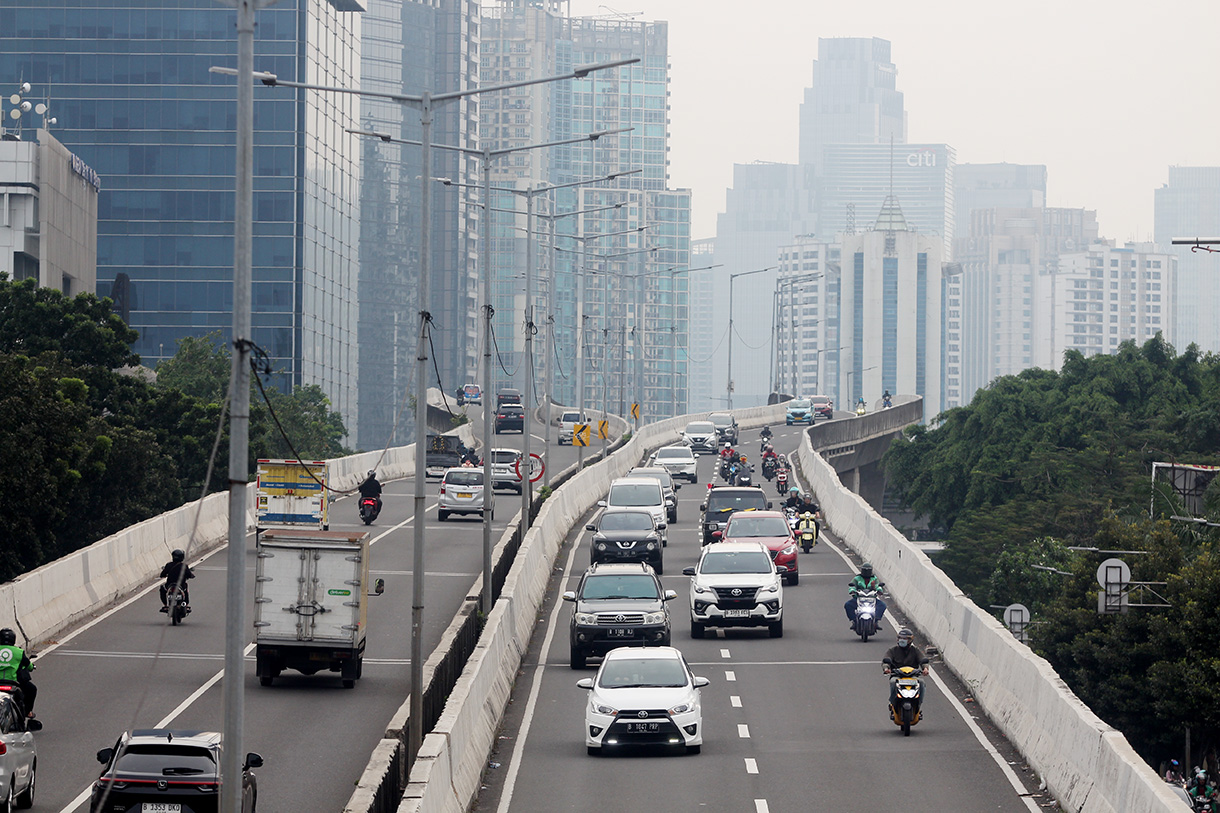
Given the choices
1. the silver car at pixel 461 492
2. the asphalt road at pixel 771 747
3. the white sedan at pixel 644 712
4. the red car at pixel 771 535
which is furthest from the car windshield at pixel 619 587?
the silver car at pixel 461 492

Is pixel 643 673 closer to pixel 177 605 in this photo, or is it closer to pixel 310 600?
pixel 310 600

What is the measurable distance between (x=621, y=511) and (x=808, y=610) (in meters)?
6.72

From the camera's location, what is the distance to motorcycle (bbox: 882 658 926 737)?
2216 centimetres

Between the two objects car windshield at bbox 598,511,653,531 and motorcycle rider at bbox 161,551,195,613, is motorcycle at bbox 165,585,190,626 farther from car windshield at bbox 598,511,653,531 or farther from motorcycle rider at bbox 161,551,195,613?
car windshield at bbox 598,511,653,531

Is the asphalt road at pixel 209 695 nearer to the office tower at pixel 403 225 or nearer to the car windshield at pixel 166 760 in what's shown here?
the car windshield at pixel 166 760

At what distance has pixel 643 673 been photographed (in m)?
22.1

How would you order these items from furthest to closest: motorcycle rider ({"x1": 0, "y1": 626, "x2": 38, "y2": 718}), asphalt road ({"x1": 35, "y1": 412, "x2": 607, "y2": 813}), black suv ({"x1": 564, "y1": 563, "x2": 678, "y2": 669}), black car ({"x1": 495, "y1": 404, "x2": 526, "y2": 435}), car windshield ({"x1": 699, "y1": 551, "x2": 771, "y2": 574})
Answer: black car ({"x1": 495, "y1": 404, "x2": 526, "y2": 435}) < car windshield ({"x1": 699, "y1": 551, "x2": 771, "y2": 574}) < black suv ({"x1": 564, "y1": 563, "x2": 678, "y2": 669}) < motorcycle rider ({"x1": 0, "y1": 626, "x2": 38, "y2": 718}) < asphalt road ({"x1": 35, "y1": 412, "x2": 607, "y2": 813})

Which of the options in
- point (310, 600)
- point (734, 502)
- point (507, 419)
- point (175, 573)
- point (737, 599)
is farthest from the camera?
point (507, 419)

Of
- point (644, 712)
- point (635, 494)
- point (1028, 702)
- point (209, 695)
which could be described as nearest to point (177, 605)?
point (209, 695)

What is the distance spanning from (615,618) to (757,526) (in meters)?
11.5

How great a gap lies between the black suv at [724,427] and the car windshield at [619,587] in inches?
2319

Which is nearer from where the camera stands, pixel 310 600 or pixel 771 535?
pixel 310 600

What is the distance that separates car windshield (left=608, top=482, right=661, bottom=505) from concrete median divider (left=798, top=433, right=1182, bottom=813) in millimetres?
10510

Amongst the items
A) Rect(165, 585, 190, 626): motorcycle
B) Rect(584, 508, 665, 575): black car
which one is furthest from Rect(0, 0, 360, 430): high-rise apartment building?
Rect(165, 585, 190, 626): motorcycle
